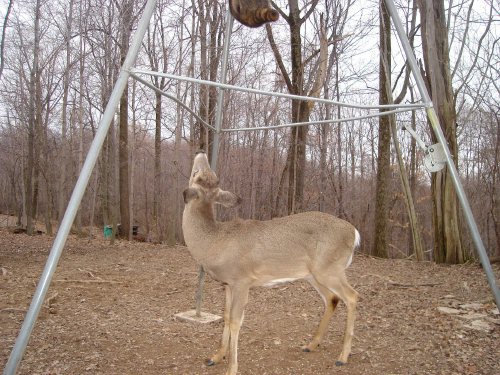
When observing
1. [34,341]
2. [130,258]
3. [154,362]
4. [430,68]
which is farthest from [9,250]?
[430,68]

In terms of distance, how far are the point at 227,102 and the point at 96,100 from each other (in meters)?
5.03

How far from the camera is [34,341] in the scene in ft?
14.8

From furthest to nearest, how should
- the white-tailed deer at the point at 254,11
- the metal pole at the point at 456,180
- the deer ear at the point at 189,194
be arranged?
the deer ear at the point at 189,194 < the white-tailed deer at the point at 254,11 < the metal pole at the point at 456,180

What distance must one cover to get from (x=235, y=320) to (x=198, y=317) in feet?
5.67

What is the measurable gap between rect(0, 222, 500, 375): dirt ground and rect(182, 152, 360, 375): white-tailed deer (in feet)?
1.18

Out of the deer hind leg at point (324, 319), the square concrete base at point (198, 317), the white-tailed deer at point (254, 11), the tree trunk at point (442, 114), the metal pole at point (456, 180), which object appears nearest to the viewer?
the metal pole at point (456, 180)

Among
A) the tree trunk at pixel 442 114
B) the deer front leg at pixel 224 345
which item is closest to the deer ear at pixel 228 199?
the deer front leg at pixel 224 345

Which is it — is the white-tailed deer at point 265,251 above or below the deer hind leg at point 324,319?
above

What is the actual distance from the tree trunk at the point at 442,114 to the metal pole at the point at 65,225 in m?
7.46

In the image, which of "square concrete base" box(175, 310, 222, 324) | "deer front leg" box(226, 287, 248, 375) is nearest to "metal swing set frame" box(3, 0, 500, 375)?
"deer front leg" box(226, 287, 248, 375)

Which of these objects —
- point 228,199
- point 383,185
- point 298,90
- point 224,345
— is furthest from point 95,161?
point 298,90

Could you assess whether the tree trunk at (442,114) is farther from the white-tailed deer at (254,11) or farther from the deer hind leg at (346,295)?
the white-tailed deer at (254,11)

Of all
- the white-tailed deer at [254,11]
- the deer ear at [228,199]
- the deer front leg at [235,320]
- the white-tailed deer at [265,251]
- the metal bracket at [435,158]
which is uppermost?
the white-tailed deer at [254,11]

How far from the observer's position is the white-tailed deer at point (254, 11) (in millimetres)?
3645
